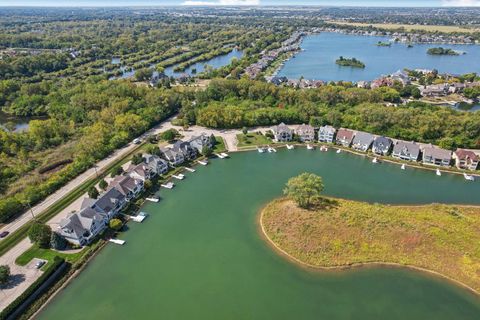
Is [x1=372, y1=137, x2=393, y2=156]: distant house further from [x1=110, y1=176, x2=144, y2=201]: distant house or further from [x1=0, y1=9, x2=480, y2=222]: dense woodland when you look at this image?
[x1=110, y1=176, x2=144, y2=201]: distant house

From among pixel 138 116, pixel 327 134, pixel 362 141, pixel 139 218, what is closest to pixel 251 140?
pixel 327 134

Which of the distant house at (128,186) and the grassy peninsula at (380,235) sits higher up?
the distant house at (128,186)

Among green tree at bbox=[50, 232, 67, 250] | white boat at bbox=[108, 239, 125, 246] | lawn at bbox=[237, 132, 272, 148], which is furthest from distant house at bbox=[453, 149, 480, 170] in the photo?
green tree at bbox=[50, 232, 67, 250]

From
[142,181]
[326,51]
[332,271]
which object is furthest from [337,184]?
[326,51]

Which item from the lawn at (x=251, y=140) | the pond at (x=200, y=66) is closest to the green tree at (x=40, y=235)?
the lawn at (x=251, y=140)

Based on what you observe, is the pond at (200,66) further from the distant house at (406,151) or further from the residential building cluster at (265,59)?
the distant house at (406,151)

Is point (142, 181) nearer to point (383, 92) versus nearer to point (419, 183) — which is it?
point (419, 183)
